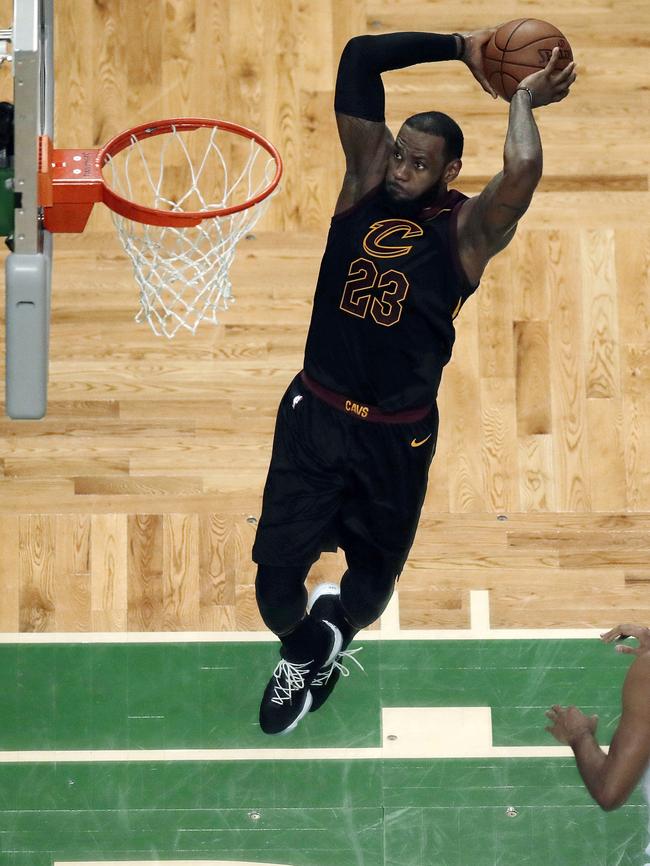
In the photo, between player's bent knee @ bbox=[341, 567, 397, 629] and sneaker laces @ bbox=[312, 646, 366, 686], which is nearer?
player's bent knee @ bbox=[341, 567, 397, 629]

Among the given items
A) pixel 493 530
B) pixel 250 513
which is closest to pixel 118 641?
pixel 250 513

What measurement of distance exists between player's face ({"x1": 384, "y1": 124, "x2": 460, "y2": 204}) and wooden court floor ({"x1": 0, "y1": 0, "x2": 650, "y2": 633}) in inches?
74.3

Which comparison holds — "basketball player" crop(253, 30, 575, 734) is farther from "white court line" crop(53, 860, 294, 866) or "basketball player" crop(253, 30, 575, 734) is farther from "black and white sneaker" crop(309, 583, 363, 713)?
"white court line" crop(53, 860, 294, 866)

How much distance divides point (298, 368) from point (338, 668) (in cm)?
147

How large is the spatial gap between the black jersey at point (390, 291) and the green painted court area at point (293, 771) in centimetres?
180

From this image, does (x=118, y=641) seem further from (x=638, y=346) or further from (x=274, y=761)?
(x=638, y=346)

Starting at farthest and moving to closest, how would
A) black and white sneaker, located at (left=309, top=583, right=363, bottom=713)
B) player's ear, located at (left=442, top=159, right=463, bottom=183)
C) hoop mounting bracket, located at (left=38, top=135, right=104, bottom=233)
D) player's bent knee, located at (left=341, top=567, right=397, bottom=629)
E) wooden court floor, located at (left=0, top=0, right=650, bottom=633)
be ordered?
1. wooden court floor, located at (left=0, top=0, right=650, bottom=633)
2. black and white sneaker, located at (left=309, top=583, right=363, bottom=713)
3. player's bent knee, located at (left=341, top=567, right=397, bottom=629)
4. player's ear, located at (left=442, top=159, right=463, bottom=183)
5. hoop mounting bracket, located at (left=38, top=135, right=104, bottom=233)

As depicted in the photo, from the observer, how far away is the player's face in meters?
4.52

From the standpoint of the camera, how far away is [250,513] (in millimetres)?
6242

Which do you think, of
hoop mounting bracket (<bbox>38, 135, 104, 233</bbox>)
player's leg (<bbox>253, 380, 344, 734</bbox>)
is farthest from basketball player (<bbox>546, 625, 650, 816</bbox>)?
hoop mounting bracket (<bbox>38, 135, 104, 233</bbox>)

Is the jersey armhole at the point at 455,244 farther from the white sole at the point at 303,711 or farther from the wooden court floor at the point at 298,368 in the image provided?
the white sole at the point at 303,711

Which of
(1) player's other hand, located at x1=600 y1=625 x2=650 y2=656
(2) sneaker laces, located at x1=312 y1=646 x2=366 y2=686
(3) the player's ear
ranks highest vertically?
(3) the player's ear

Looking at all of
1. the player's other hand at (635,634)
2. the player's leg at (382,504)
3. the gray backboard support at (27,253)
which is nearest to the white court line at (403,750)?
the player's leg at (382,504)

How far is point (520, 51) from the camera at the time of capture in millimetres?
4379
